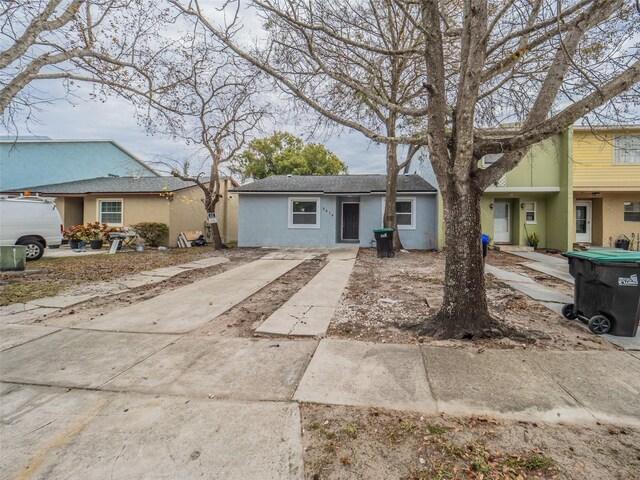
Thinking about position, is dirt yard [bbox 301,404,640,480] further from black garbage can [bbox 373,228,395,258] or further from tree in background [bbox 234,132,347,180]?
tree in background [bbox 234,132,347,180]

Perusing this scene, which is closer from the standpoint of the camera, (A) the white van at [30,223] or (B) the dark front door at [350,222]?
(A) the white van at [30,223]

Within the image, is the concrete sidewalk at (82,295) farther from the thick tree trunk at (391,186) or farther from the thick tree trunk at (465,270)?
the thick tree trunk at (391,186)

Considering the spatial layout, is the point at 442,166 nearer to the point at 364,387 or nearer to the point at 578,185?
the point at 364,387

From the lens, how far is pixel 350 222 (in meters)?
16.4

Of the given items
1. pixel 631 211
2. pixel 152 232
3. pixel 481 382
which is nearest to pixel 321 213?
pixel 152 232

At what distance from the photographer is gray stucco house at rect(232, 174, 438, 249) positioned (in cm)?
1366

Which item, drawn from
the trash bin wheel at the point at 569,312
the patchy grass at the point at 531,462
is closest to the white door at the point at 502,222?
the trash bin wheel at the point at 569,312

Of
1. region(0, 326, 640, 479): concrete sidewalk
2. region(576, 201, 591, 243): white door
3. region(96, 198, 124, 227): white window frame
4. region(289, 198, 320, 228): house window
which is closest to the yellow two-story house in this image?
region(576, 201, 591, 243): white door

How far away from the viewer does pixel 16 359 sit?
317 cm

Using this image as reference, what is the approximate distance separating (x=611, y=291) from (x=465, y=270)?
1866 mm

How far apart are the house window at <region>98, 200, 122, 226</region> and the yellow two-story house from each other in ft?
69.4

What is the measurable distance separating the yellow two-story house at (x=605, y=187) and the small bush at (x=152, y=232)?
18.4m

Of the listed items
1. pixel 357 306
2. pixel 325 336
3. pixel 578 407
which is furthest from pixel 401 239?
pixel 578 407

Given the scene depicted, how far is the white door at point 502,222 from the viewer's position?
14.0 metres
